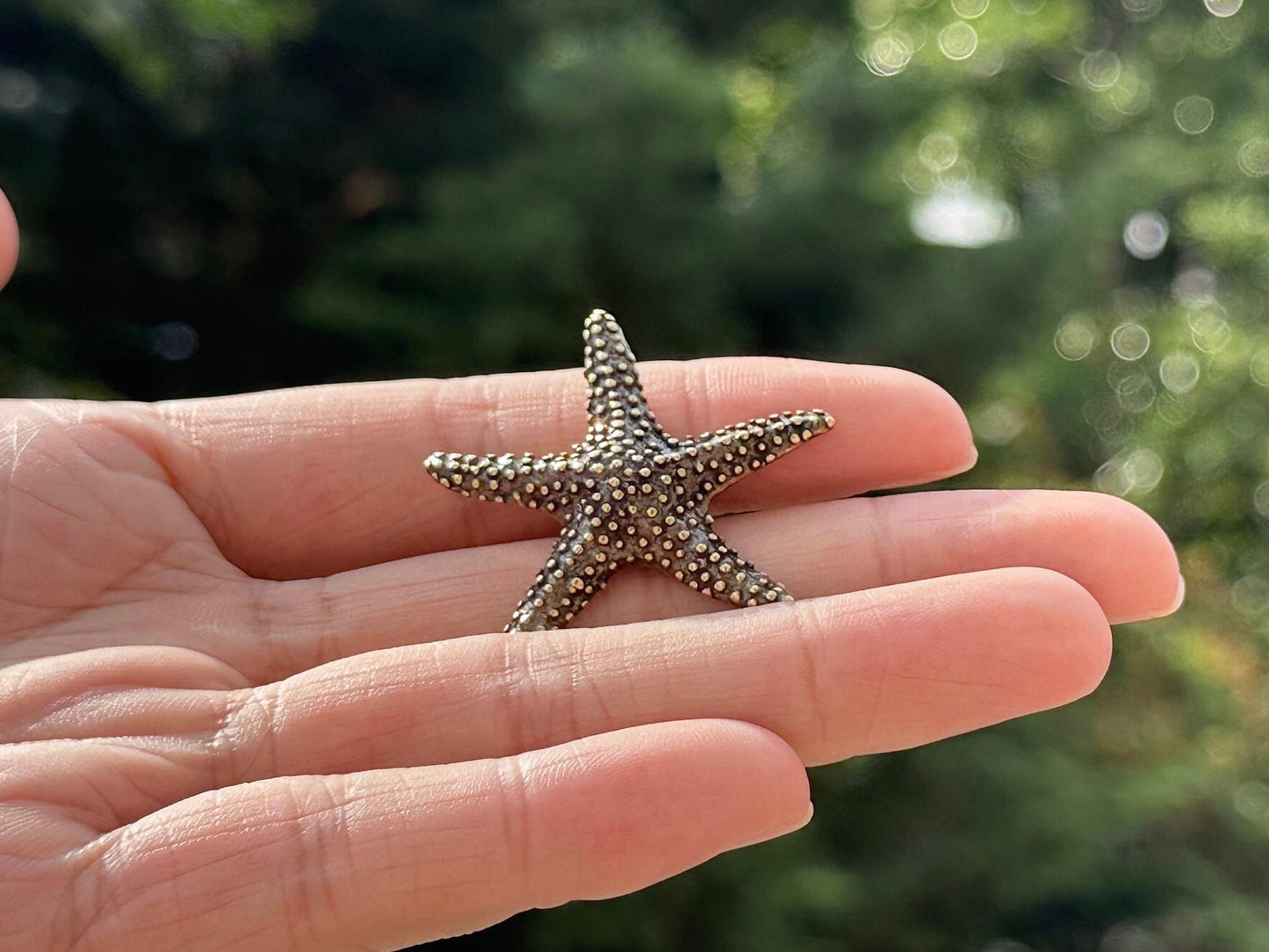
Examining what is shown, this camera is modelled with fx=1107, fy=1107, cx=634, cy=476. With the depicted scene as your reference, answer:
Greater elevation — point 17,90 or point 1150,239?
point 17,90

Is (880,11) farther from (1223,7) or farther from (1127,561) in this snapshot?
(1127,561)

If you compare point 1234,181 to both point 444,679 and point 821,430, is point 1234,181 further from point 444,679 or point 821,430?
point 444,679

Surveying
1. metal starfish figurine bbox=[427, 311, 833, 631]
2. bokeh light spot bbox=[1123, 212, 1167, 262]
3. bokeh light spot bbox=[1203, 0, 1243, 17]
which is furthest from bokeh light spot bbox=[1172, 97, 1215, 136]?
metal starfish figurine bbox=[427, 311, 833, 631]

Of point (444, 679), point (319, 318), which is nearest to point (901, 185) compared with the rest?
point (319, 318)

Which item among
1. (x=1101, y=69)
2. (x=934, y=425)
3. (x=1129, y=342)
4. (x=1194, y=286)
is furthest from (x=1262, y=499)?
(x=934, y=425)

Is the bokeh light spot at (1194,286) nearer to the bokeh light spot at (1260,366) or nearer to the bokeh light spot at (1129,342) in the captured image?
the bokeh light spot at (1129,342)

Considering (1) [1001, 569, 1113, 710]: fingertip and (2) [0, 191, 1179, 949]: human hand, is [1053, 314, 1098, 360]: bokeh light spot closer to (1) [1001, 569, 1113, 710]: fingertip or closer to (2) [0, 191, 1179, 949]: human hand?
(2) [0, 191, 1179, 949]: human hand

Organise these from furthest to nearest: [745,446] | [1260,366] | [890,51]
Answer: [890,51] < [1260,366] < [745,446]
